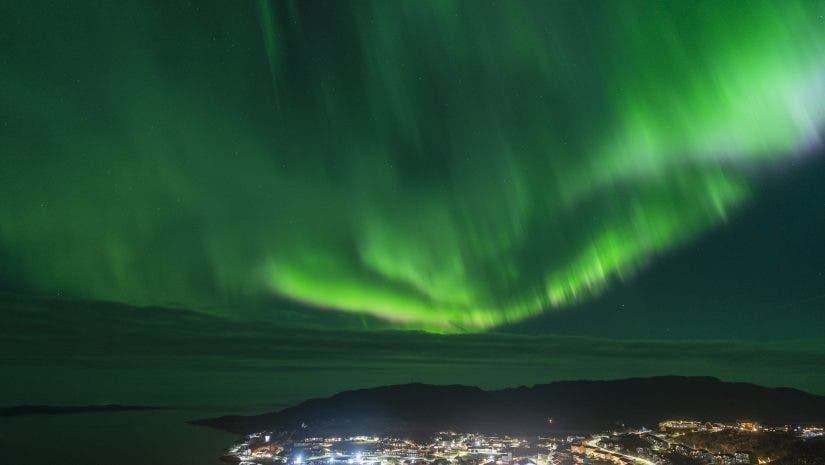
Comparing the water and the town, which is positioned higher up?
the water

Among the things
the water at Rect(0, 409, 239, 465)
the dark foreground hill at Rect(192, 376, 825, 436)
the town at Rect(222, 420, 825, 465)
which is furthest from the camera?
the dark foreground hill at Rect(192, 376, 825, 436)

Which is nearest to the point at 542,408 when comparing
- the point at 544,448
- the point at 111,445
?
the point at 544,448

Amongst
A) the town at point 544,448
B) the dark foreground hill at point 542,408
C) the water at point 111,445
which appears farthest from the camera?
the dark foreground hill at point 542,408

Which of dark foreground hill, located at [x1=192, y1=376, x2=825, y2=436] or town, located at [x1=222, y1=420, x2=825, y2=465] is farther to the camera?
dark foreground hill, located at [x1=192, y1=376, x2=825, y2=436]

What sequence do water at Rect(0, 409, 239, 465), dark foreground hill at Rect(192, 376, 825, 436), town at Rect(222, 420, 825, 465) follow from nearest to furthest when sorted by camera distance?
town at Rect(222, 420, 825, 465) < water at Rect(0, 409, 239, 465) < dark foreground hill at Rect(192, 376, 825, 436)

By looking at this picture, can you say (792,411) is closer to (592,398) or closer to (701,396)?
(701,396)

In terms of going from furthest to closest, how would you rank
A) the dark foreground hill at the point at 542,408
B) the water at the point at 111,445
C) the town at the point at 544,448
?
the dark foreground hill at the point at 542,408, the water at the point at 111,445, the town at the point at 544,448
